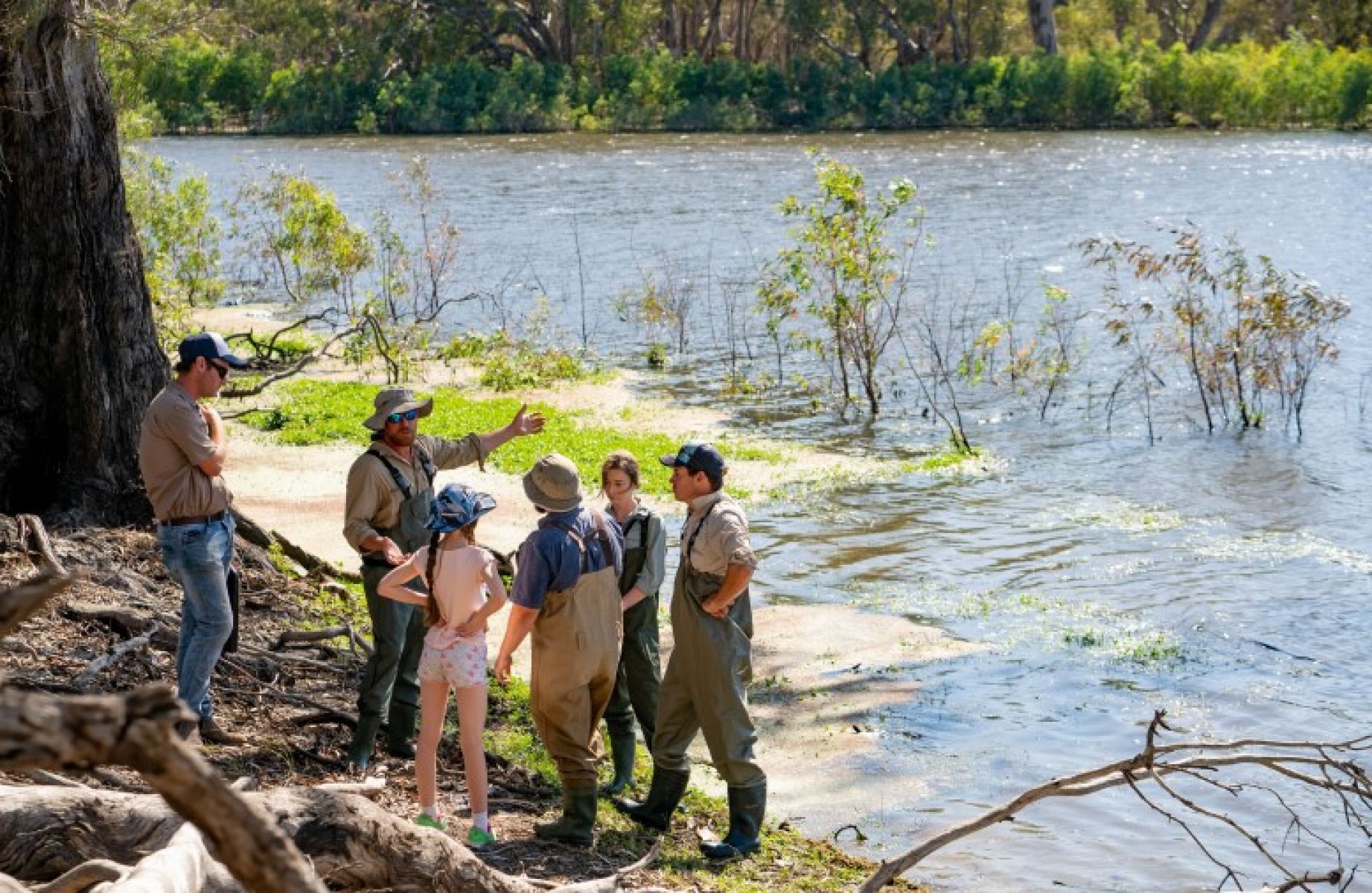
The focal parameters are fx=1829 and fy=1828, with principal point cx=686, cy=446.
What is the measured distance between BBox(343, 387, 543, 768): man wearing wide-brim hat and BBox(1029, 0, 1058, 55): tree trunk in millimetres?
66217

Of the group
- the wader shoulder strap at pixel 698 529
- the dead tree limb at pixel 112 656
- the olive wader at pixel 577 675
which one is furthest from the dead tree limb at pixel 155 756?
the dead tree limb at pixel 112 656

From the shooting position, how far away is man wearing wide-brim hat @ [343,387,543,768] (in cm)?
790

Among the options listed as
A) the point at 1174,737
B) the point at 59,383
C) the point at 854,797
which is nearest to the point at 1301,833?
the point at 1174,737

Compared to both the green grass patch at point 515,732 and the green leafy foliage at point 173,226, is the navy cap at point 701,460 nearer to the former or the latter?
the green grass patch at point 515,732

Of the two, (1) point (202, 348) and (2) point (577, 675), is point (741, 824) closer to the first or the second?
(2) point (577, 675)

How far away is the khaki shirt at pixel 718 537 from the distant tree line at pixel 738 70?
2325 inches

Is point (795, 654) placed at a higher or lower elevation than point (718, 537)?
lower

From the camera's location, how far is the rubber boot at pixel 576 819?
7.51 metres

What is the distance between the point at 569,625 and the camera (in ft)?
24.0

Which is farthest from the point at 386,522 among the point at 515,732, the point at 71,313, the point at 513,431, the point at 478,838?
the point at 71,313

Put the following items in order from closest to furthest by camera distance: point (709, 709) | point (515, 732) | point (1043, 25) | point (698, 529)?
point (698, 529) → point (709, 709) → point (515, 732) → point (1043, 25)

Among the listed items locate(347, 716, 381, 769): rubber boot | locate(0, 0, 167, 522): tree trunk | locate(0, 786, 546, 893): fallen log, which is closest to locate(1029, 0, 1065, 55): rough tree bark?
locate(0, 0, 167, 522): tree trunk

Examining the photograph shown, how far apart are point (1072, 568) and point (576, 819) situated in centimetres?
804

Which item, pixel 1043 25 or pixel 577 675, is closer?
pixel 577 675
